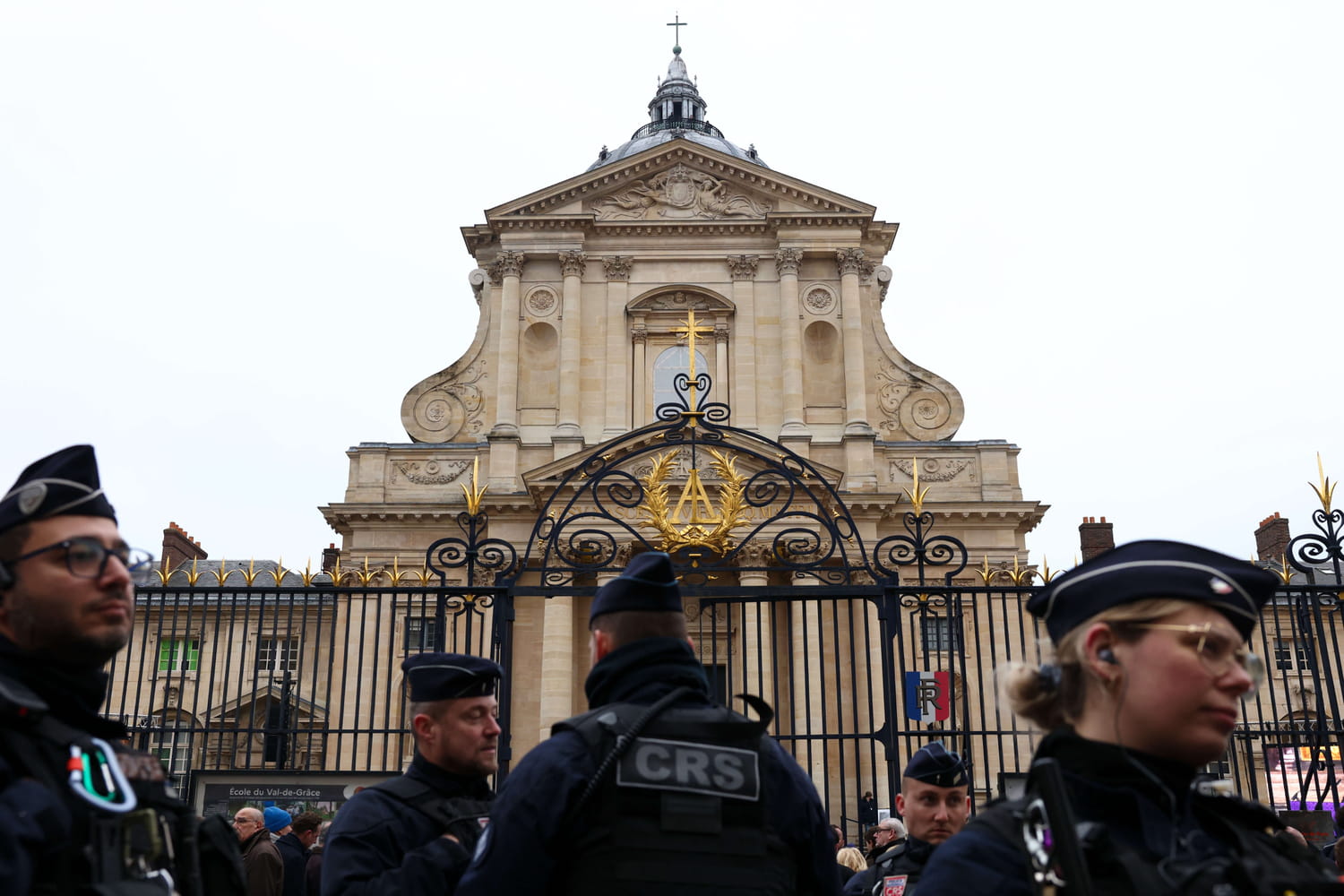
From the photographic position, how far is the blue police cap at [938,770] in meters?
5.15

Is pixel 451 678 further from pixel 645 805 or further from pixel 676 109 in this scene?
pixel 676 109

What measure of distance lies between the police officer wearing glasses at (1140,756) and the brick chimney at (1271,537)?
3535 cm

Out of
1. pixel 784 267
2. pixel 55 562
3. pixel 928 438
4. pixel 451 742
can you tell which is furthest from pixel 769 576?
pixel 55 562

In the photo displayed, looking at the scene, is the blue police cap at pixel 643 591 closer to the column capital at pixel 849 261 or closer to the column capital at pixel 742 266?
the column capital at pixel 742 266

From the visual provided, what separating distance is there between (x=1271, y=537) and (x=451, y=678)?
36.0 meters

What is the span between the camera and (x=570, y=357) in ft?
101

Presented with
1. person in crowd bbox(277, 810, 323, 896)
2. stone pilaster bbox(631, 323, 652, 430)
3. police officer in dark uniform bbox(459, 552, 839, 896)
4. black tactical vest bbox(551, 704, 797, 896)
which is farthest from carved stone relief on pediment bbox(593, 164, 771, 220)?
black tactical vest bbox(551, 704, 797, 896)

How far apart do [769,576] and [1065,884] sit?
26.0 m

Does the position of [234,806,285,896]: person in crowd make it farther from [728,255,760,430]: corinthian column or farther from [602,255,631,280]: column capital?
[602,255,631,280]: column capital

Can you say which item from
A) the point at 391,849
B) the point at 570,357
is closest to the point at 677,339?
the point at 570,357

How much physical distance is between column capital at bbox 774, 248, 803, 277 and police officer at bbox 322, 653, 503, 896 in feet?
90.3

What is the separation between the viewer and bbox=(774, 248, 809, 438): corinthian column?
3025 cm

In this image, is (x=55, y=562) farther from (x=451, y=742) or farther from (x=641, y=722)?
(x=451, y=742)

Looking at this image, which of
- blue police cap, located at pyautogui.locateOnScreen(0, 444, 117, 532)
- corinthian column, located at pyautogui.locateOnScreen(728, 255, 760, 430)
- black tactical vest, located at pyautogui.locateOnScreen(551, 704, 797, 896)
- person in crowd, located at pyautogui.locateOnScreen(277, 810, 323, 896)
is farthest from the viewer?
corinthian column, located at pyautogui.locateOnScreen(728, 255, 760, 430)
